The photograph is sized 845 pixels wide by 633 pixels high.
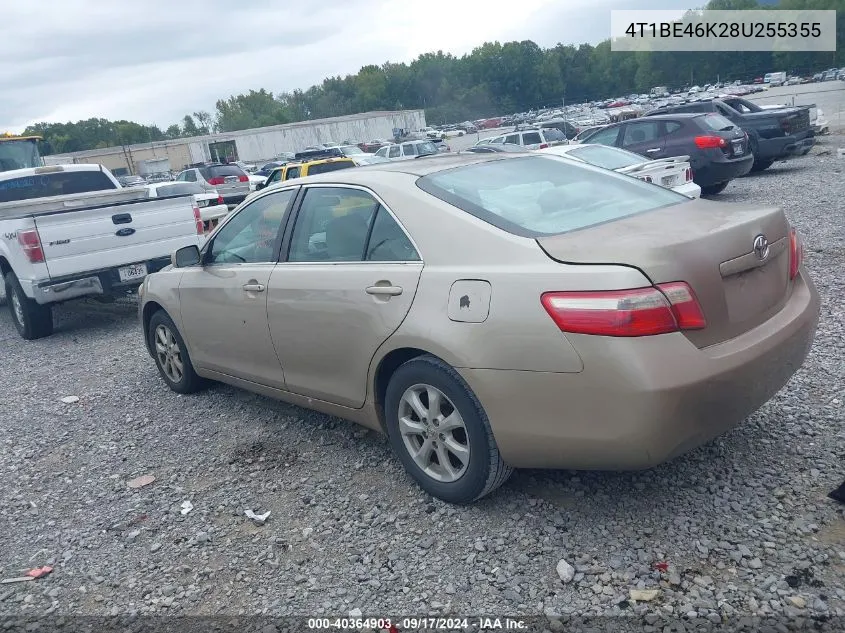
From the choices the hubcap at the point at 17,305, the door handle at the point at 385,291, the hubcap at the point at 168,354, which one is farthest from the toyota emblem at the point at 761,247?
the hubcap at the point at 17,305

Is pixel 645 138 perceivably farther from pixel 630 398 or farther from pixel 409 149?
pixel 409 149

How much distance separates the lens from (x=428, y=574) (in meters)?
3.13

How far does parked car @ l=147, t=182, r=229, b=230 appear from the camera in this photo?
10.6 metres

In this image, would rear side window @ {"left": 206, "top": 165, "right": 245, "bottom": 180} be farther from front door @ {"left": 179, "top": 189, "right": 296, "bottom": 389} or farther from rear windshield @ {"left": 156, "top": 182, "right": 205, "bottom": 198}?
front door @ {"left": 179, "top": 189, "right": 296, "bottom": 389}

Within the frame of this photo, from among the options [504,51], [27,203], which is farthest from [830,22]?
[27,203]

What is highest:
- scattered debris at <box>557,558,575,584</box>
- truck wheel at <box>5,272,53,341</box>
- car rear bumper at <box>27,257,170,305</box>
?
car rear bumper at <box>27,257,170,305</box>

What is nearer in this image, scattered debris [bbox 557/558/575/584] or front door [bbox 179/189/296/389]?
scattered debris [bbox 557/558/575/584]

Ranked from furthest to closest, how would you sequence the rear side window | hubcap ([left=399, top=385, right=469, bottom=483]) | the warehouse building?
the warehouse building → the rear side window → hubcap ([left=399, top=385, right=469, bottom=483])

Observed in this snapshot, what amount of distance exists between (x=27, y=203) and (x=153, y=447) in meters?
5.84

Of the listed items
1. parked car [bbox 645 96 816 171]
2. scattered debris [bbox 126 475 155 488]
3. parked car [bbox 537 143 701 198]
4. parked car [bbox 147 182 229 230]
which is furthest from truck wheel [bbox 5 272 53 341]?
parked car [bbox 645 96 816 171]

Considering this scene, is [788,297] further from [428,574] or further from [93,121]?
[93,121]

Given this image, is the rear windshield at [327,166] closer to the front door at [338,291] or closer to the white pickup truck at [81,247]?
the white pickup truck at [81,247]

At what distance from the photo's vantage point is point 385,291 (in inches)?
141

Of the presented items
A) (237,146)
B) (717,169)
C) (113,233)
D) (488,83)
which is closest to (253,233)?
(113,233)
